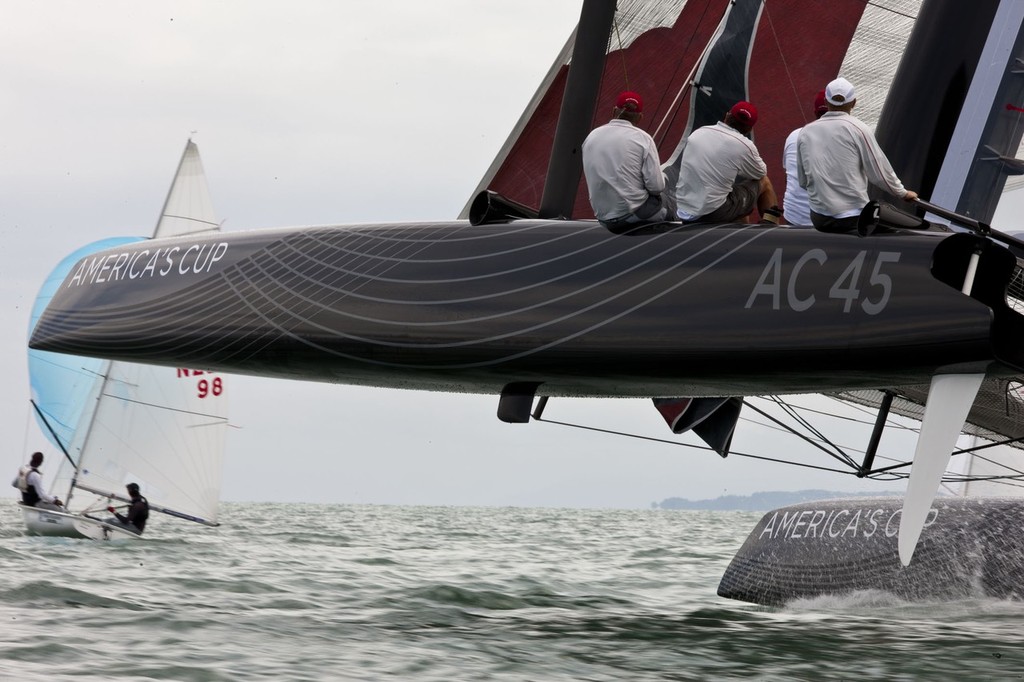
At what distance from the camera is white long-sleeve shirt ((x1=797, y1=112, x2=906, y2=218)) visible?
4.95 metres

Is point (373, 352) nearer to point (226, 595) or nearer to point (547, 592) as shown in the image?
point (226, 595)

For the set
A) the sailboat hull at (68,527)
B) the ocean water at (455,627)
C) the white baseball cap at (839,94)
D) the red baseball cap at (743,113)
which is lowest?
the sailboat hull at (68,527)

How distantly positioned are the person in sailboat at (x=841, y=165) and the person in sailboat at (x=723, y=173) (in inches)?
11.9

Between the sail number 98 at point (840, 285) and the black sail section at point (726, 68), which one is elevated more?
the black sail section at point (726, 68)

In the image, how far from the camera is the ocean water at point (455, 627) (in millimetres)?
4902

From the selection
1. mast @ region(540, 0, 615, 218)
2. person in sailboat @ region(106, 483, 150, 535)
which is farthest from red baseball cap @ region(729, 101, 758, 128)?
person in sailboat @ region(106, 483, 150, 535)

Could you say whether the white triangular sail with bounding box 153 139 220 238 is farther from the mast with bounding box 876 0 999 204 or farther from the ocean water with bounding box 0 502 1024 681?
the mast with bounding box 876 0 999 204

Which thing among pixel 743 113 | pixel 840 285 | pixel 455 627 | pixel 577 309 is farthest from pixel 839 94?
pixel 455 627

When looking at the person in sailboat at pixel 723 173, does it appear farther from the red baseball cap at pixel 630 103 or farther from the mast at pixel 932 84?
the mast at pixel 932 84

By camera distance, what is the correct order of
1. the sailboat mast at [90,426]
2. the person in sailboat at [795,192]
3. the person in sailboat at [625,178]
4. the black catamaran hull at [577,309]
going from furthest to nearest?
the sailboat mast at [90,426], the person in sailboat at [625,178], the person in sailboat at [795,192], the black catamaran hull at [577,309]

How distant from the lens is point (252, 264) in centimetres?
642

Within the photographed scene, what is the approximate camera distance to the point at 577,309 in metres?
5.32

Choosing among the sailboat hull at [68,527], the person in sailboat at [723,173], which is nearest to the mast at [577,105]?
the person in sailboat at [723,173]

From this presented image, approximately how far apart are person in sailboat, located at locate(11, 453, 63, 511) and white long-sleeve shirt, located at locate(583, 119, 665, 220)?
11.6 meters
